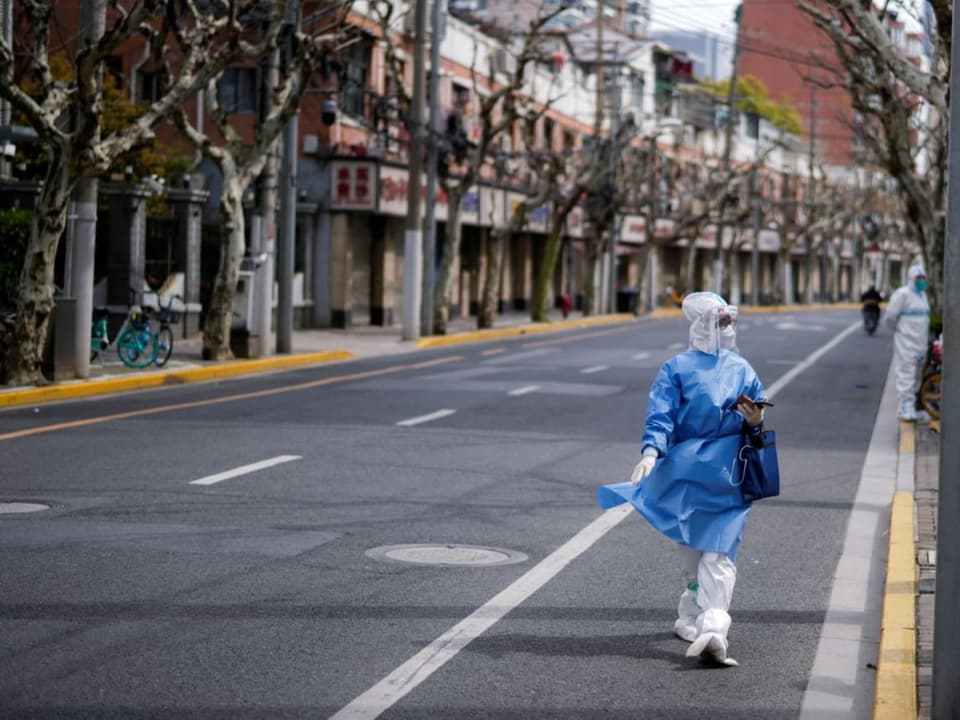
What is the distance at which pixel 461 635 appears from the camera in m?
8.02

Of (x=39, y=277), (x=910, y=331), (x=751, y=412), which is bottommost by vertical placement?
(x=910, y=331)

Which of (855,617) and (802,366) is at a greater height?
(855,617)

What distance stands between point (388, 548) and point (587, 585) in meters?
1.47

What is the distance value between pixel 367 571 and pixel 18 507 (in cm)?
317

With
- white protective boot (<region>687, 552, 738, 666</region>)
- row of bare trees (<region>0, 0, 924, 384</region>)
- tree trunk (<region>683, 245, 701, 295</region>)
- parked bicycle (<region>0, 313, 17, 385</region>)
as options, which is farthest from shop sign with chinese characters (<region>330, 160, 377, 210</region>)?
white protective boot (<region>687, 552, 738, 666</region>)

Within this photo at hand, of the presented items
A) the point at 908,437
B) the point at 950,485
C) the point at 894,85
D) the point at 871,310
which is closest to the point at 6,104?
the point at 894,85

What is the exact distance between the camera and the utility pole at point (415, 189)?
38.5 m

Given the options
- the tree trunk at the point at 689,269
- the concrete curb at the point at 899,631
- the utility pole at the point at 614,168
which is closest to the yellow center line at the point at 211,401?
the concrete curb at the point at 899,631

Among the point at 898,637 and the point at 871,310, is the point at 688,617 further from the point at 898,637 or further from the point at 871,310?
the point at 871,310

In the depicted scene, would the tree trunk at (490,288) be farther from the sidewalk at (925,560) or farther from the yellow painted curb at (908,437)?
the sidewalk at (925,560)

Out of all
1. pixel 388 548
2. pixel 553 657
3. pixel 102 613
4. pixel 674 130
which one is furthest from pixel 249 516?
pixel 674 130

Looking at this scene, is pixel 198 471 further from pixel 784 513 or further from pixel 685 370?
pixel 685 370

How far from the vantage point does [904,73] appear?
18062 millimetres

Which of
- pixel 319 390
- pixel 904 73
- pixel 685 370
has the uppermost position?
pixel 904 73
